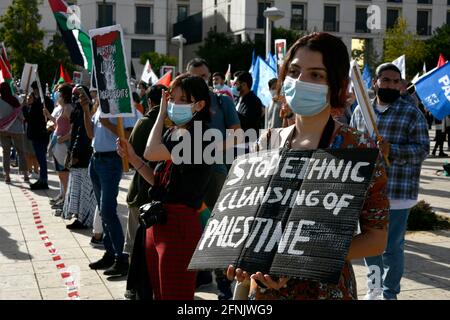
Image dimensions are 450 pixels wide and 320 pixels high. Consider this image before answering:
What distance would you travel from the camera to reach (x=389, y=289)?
4.68 metres

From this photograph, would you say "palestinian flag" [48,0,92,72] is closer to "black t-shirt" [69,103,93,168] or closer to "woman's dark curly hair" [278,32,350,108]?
"black t-shirt" [69,103,93,168]

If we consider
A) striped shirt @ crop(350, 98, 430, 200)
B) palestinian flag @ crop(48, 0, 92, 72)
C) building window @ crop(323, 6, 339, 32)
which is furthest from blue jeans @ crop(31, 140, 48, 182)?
building window @ crop(323, 6, 339, 32)

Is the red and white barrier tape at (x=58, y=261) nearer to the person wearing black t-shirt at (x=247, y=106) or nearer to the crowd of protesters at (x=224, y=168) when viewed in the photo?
the crowd of protesters at (x=224, y=168)

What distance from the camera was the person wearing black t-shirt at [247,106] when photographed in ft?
26.9

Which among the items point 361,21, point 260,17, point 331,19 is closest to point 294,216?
point 260,17

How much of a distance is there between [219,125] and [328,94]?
3184 mm

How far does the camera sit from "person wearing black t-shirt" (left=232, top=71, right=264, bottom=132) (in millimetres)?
8211

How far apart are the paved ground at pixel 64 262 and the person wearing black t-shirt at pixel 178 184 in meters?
1.79

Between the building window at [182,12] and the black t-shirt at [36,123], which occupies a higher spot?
the building window at [182,12]

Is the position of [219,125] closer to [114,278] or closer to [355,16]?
[114,278]

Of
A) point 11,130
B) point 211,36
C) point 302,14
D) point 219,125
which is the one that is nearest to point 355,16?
point 302,14

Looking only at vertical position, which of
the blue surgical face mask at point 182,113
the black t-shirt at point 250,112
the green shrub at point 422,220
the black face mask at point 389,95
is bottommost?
the green shrub at point 422,220

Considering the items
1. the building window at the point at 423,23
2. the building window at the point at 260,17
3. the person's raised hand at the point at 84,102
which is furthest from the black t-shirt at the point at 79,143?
the building window at the point at 423,23

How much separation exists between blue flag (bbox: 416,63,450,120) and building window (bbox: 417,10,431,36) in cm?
5535
